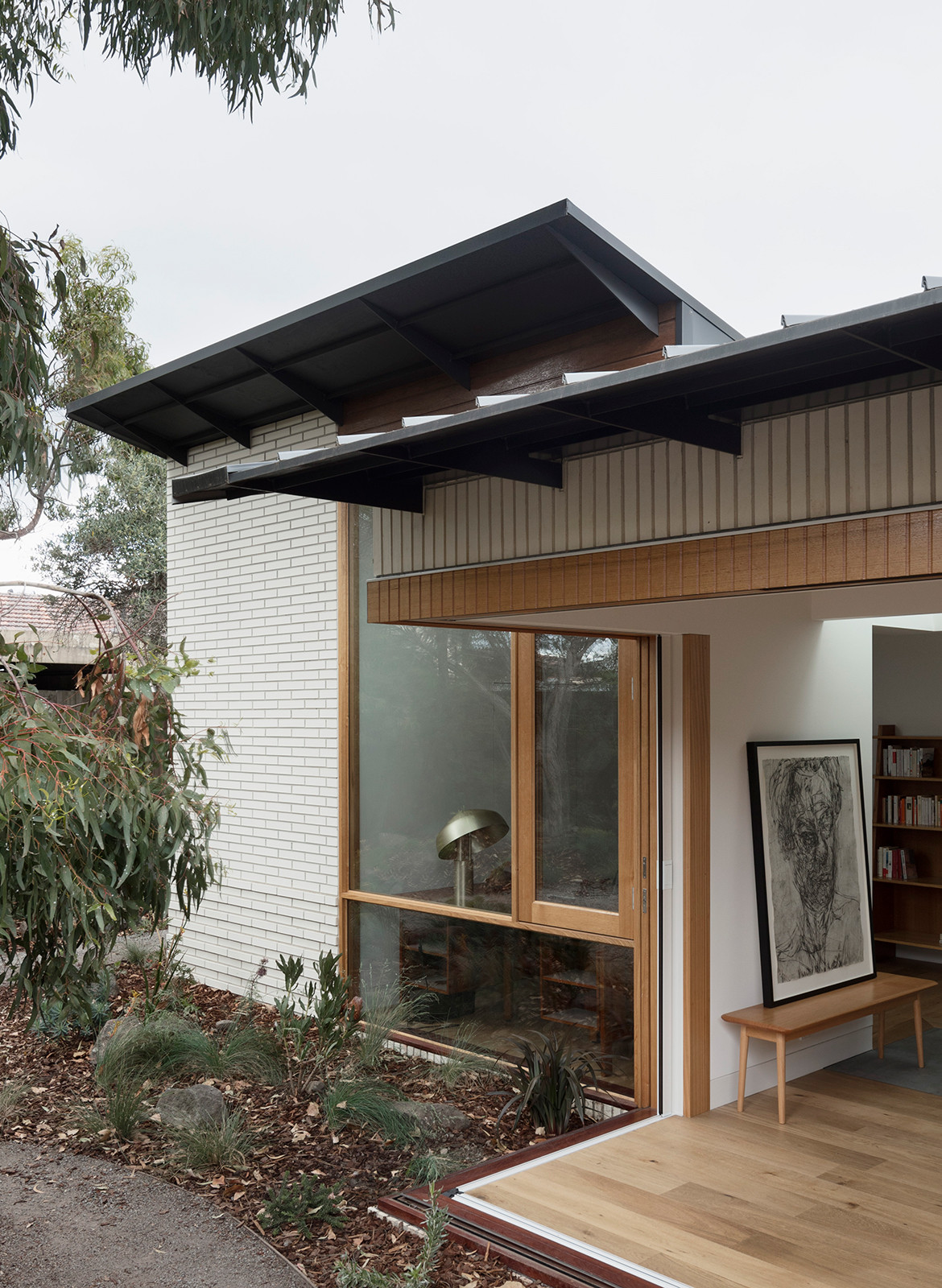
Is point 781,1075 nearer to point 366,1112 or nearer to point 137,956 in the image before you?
point 366,1112

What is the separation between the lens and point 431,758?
6023mm

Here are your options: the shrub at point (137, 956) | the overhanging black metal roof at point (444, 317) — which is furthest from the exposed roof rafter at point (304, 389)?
the shrub at point (137, 956)

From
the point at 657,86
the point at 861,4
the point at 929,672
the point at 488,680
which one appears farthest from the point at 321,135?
the point at 488,680

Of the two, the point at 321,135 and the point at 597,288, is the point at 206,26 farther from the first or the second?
the point at 321,135

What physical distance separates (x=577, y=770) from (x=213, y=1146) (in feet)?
7.49

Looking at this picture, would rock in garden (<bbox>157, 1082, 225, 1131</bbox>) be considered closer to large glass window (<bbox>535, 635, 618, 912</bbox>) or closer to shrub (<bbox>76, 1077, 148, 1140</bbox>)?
shrub (<bbox>76, 1077, 148, 1140</bbox>)

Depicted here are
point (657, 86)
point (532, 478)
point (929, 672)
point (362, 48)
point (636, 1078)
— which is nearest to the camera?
point (532, 478)

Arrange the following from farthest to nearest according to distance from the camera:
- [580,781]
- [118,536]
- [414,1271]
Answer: [118,536], [580,781], [414,1271]

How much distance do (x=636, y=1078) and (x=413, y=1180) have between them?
1.16 m

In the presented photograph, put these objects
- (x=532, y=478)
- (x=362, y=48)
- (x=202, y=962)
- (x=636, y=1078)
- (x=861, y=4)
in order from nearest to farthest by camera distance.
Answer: (x=532, y=478)
(x=636, y=1078)
(x=202, y=962)
(x=362, y=48)
(x=861, y=4)

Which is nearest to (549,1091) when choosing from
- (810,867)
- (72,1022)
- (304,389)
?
(810,867)

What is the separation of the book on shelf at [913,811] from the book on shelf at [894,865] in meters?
0.23

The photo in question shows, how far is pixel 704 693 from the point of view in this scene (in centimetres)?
504

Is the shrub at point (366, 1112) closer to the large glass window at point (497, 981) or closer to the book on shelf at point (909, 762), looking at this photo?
the large glass window at point (497, 981)
